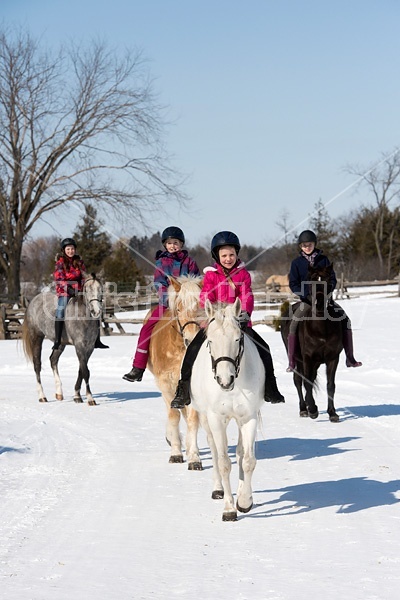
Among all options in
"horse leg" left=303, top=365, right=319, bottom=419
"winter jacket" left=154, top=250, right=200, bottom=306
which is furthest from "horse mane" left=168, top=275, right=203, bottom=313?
"horse leg" left=303, top=365, right=319, bottom=419

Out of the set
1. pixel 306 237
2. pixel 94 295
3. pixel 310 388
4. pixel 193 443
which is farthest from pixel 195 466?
pixel 94 295

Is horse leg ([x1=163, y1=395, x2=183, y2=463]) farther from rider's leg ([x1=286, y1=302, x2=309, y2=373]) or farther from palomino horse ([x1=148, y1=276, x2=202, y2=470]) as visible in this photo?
rider's leg ([x1=286, y1=302, x2=309, y2=373])

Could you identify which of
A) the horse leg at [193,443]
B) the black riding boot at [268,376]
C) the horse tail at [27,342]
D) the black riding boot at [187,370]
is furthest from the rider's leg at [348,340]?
the horse tail at [27,342]

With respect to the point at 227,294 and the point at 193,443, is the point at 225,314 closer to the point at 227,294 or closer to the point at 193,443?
the point at 227,294

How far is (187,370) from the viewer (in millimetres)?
7438

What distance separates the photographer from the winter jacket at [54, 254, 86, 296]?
15.1 meters

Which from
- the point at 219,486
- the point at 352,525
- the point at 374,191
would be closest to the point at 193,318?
the point at 219,486

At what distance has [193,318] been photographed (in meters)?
8.34

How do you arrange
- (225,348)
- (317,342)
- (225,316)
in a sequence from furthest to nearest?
(317,342) → (225,316) → (225,348)

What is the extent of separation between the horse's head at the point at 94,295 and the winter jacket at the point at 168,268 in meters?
4.97

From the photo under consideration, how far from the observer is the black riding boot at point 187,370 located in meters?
7.43

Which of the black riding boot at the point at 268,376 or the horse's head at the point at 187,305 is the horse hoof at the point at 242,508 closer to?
the black riding boot at the point at 268,376

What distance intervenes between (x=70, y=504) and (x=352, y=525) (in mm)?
2466

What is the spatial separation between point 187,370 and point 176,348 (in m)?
1.73
